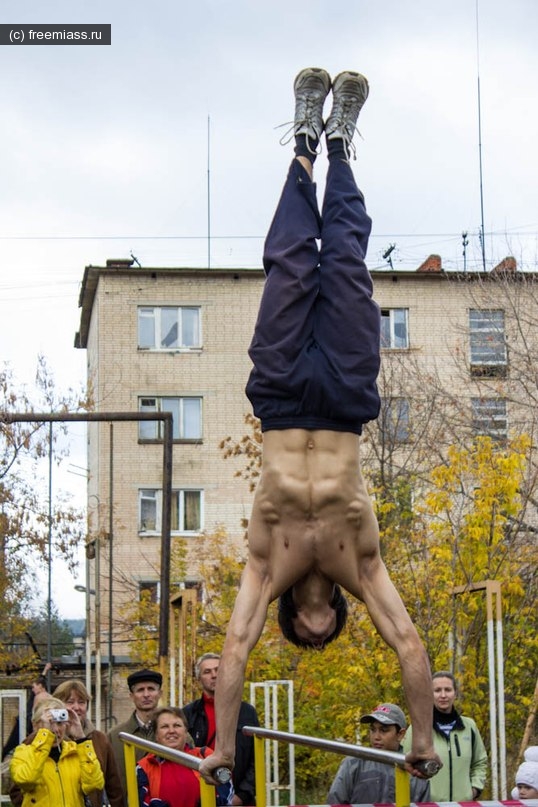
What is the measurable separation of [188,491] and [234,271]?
5885mm

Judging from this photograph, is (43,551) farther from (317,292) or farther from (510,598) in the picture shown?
(317,292)

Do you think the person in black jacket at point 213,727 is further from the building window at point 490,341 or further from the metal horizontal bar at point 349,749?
the building window at point 490,341

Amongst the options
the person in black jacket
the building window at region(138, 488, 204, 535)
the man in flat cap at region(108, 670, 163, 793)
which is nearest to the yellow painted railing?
the person in black jacket

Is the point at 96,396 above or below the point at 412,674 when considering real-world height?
above

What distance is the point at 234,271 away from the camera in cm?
3484

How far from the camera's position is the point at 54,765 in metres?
7.67

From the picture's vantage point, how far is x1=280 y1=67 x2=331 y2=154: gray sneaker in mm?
6966

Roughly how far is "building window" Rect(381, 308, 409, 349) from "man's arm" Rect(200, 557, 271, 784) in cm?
2848

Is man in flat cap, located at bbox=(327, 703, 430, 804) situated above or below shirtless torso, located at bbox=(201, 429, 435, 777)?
below

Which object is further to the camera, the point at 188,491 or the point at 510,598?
the point at 188,491

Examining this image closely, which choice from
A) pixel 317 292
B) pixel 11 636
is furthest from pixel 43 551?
pixel 317 292

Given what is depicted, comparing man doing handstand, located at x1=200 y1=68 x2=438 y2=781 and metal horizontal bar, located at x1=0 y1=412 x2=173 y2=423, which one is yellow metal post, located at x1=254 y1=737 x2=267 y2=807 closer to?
man doing handstand, located at x1=200 y1=68 x2=438 y2=781

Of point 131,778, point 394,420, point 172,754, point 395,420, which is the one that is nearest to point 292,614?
point 172,754

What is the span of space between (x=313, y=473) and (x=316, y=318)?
0.82m
